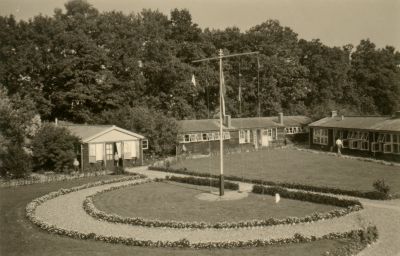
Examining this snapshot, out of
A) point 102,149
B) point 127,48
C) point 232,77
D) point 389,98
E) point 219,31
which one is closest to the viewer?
point 102,149

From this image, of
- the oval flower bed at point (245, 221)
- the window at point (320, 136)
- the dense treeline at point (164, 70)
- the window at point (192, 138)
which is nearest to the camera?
the oval flower bed at point (245, 221)

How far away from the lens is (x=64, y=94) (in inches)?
2303

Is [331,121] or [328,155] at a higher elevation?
[331,121]

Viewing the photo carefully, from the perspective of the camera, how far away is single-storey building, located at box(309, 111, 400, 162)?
43.4 meters

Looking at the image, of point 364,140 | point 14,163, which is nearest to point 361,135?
point 364,140

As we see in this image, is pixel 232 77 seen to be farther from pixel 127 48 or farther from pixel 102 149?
pixel 102 149

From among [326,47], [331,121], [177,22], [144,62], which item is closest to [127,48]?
[144,62]

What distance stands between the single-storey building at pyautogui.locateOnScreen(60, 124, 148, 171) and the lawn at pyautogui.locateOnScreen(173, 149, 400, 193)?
4.80 metres

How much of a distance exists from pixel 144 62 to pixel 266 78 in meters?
22.3

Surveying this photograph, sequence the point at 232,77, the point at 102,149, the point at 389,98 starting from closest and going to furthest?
the point at 102,149 → the point at 232,77 → the point at 389,98

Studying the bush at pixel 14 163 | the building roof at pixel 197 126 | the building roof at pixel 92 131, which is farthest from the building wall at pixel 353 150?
the bush at pixel 14 163

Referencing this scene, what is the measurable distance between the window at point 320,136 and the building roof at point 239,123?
823cm

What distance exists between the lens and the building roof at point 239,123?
56.3 m

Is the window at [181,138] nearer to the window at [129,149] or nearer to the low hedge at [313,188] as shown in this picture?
the window at [129,149]
